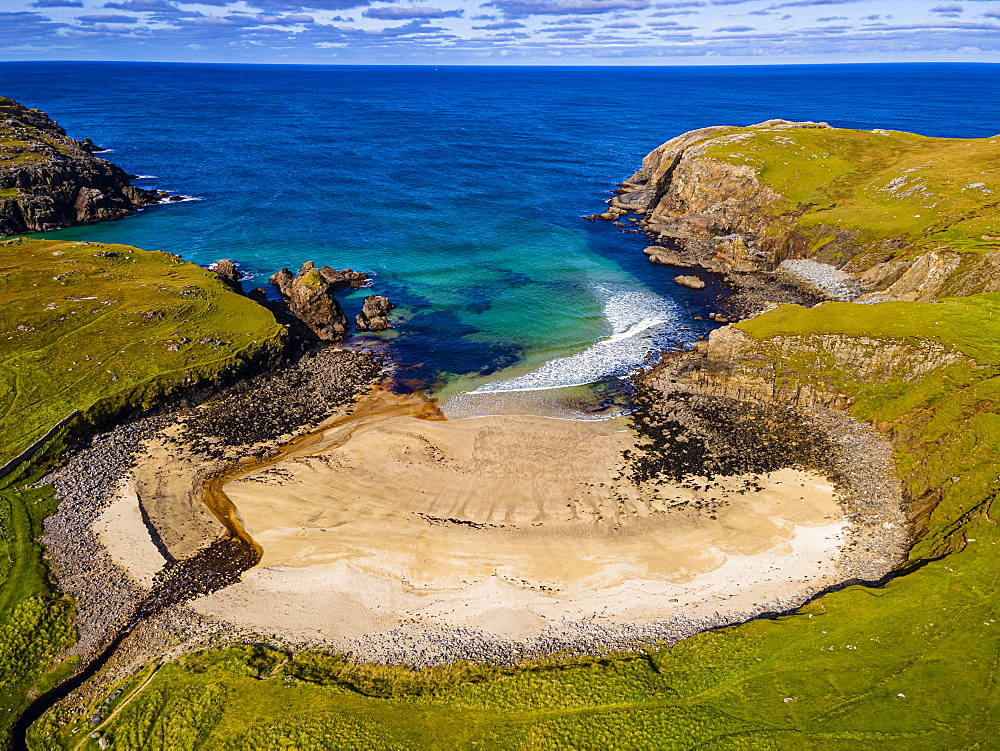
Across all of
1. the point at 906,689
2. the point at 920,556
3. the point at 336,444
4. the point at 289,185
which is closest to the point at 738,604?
the point at 906,689

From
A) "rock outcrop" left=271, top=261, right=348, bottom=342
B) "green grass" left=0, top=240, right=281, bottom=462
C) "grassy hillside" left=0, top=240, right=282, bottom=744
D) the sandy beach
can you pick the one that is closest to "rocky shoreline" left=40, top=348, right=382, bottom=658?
"grassy hillside" left=0, top=240, right=282, bottom=744

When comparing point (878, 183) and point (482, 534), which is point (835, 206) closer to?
point (878, 183)

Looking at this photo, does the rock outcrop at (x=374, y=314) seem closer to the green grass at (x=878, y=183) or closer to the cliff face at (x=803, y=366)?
the cliff face at (x=803, y=366)

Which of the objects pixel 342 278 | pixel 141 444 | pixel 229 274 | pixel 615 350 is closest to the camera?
pixel 141 444

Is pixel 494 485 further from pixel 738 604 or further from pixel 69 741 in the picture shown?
pixel 69 741

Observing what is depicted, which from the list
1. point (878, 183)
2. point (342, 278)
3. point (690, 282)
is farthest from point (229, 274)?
point (878, 183)

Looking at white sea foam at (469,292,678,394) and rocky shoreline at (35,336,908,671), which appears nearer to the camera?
rocky shoreline at (35,336,908,671)

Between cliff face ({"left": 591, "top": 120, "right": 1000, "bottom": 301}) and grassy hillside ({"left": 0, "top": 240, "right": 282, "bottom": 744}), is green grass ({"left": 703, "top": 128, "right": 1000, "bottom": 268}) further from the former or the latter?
grassy hillside ({"left": 0, "top": 240, "right": 282, "bottom": 744})
